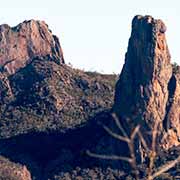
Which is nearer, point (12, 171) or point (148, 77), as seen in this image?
point (148, 77)

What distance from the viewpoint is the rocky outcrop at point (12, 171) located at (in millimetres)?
176012

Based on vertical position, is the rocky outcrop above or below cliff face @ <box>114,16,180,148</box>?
below

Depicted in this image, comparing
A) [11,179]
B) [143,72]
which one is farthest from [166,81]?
[11,179]

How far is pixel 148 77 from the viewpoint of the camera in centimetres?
16850

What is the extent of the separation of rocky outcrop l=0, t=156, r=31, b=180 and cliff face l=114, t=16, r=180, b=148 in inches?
850

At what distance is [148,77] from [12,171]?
32.3 metres

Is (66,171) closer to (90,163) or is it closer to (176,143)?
Answer: (90,163)

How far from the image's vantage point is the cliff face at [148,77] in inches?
6624

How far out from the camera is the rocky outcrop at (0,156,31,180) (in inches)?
6930

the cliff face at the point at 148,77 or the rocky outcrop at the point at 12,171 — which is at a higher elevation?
the cliff face at the point at 148,77

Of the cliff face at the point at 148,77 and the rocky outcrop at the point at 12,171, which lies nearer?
the cliff face at the point at 148,77

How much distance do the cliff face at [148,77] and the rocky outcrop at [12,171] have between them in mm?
21591

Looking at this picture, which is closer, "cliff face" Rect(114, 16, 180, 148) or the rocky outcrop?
"cliff face" Rect(114, 16, 180, 148)

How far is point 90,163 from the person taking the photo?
186 m
